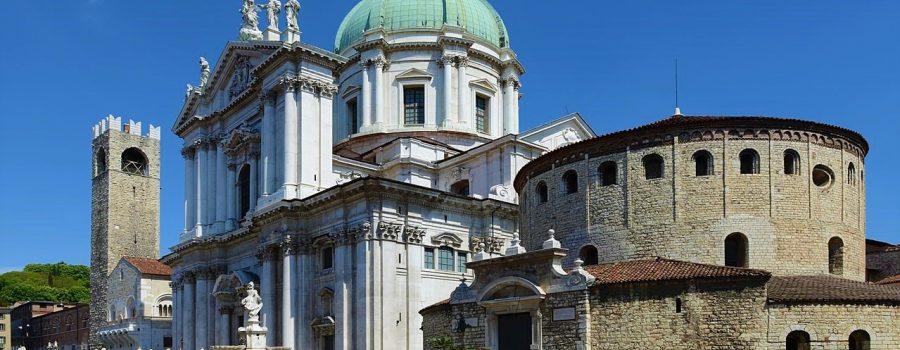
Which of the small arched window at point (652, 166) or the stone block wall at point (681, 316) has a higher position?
the small arched window at point (652, 166)

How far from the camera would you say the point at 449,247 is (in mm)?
43000

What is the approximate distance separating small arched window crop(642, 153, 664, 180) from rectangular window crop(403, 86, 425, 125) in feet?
79.9

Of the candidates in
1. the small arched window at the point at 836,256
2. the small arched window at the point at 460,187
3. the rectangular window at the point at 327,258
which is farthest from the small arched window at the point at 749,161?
the small arched window at the point at 460,187

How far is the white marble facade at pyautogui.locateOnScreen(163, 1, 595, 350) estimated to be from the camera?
40438 millimetres

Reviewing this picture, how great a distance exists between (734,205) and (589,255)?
528 centimetres

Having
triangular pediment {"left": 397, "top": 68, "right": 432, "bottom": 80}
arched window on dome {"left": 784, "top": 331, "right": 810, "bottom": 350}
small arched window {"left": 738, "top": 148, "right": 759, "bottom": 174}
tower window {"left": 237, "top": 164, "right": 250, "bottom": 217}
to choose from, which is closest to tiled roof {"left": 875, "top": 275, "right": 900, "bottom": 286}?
small arched window {"left": 738, "top": 148, "right": 759, "bottom": 174}

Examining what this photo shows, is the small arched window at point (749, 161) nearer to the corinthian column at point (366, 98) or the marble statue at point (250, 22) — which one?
the corinthian column at point (366, 98)

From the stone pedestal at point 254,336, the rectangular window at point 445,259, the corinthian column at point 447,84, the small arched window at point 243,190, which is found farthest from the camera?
the corinthian column at point 447,84

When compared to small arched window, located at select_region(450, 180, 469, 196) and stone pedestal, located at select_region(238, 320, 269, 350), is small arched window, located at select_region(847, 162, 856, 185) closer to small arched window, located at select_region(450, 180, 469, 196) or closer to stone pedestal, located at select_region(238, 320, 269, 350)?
stone pedestal, located at select_region(238, 320, 269, 350)

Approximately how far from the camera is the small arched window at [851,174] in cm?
3206

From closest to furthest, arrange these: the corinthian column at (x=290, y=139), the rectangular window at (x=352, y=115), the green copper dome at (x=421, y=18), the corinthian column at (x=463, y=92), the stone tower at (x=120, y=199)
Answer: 1. the corinthian column at (x=290, y=139)
2. the corinthian column at (x=463, y=92)
3. the rectangular window at (x=352, y=115)
4. the green copper dome at (x=421, y=18)
5. the stone tower at (x=120, y=199)

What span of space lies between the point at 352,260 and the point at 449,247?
4793 millimetres

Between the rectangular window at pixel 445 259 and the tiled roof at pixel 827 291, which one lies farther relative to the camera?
the rectangular window at pixel 445 259

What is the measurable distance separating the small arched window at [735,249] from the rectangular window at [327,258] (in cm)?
1809
